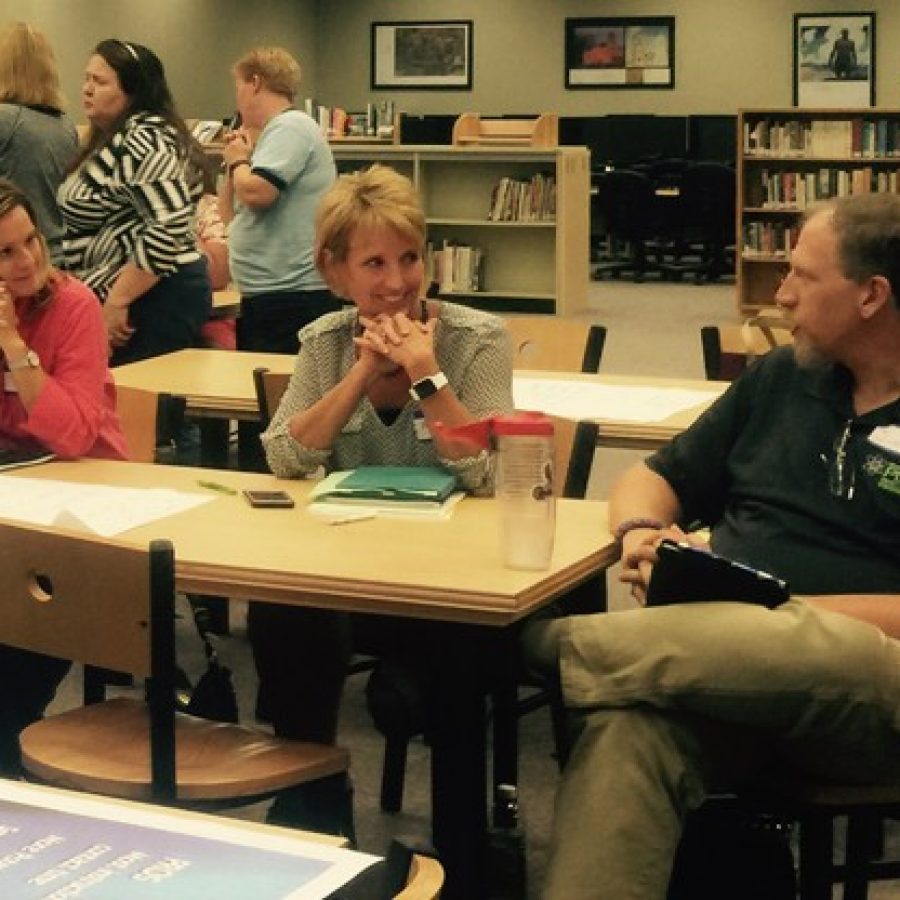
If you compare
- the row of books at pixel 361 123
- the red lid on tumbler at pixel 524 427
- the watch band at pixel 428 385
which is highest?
the row of books at pixel 361 123

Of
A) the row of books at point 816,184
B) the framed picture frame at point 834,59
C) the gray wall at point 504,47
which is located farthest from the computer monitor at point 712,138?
the row of books at point 816,184

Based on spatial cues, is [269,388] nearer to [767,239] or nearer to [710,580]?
[710,580]

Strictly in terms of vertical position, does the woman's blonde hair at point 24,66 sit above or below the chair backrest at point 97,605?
above

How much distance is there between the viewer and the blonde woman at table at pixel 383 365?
3156mm

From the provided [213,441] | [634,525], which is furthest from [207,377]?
[634,525]

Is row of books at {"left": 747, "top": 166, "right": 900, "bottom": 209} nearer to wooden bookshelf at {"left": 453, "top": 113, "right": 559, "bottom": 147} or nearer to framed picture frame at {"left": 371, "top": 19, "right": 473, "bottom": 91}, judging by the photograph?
wooden bookshelf at {"left": 453, "top": 113, "right": 559, "bottom": 147}

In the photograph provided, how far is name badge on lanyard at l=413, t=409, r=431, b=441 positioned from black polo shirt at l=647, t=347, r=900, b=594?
436mm

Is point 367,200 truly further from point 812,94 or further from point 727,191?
point 812,94

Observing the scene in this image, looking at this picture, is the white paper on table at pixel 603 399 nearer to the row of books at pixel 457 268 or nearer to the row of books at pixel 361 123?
the row of books at pixel 457 268

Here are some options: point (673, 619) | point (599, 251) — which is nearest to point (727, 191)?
point (599, 251)

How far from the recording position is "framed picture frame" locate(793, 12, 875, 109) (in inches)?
690

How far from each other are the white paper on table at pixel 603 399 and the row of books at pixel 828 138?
8630mm

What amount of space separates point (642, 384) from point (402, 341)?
1411mm

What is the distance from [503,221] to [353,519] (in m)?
9.06
